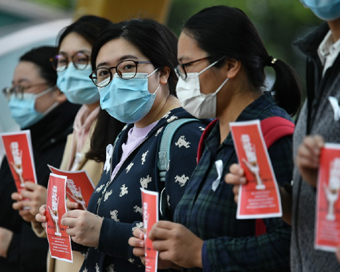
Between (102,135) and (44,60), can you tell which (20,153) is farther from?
(44,60)

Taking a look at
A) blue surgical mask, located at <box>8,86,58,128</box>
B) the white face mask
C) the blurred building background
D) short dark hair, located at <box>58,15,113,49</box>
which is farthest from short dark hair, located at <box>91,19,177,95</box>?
blue surgical mask, located at <box>8,86,58,128</box>

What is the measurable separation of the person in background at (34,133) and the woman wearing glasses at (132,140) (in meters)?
1.16

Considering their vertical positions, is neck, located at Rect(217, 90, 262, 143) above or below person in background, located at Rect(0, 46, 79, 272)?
above

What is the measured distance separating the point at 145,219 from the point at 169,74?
1098 millimetres

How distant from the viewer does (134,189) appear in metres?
3.23

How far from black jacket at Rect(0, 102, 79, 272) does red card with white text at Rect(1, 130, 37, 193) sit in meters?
0.65

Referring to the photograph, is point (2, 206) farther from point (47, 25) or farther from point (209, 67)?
point (47, 25)

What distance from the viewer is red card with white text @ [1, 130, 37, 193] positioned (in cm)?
399

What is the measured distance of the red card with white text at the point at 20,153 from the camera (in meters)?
3.99

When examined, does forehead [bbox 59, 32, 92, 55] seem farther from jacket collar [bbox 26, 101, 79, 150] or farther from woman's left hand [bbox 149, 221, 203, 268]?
woman's left hand [bbox 149, 221, 203, 268]

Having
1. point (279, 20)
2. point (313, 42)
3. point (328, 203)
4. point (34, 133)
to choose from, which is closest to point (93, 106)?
point (34, 133)

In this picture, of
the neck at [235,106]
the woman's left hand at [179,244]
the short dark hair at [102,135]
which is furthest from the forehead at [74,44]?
the woman's left hand at [179,244]

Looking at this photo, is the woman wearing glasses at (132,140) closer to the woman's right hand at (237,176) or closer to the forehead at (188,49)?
the forehead at (188,49)

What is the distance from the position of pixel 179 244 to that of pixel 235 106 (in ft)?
2.19
